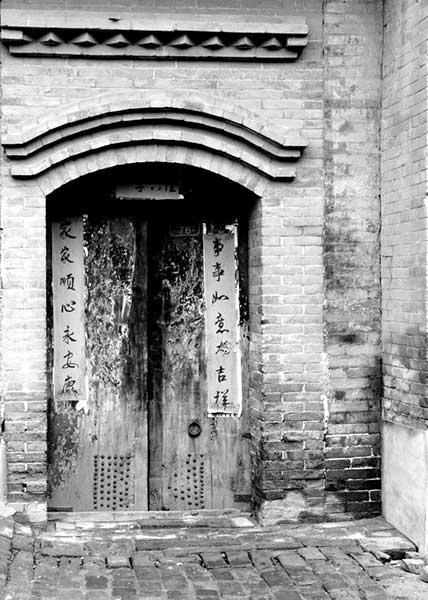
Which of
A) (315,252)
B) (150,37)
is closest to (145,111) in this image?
(150,37)

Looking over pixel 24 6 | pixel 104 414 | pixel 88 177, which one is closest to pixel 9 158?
pixel 88 177

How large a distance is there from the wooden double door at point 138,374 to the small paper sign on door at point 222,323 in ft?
0.06

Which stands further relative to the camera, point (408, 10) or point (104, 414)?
point (104, 414)

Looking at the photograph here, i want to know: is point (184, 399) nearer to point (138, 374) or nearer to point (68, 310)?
point (138, 374)

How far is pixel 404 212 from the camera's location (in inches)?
263

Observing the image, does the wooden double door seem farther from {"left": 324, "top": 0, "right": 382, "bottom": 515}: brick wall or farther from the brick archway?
{"left": 324, "top": 0, "right": 382, "bottom": 515}: brick wall

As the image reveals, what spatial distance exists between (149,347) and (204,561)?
6.50 ft

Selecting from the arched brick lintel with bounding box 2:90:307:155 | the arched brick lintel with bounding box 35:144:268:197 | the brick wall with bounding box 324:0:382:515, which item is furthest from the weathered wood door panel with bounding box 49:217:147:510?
the brick wall with bounding box 324:0:382:515

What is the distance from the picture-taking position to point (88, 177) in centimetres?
697

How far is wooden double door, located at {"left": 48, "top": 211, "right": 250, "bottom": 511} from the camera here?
24.1 feet

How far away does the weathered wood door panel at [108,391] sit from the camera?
7.33m

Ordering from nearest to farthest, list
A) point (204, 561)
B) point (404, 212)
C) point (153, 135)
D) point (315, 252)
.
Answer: point (204, 561) → point (404, 212) → point (153, 135) → point (315, 252)

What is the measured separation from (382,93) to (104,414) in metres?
3.30

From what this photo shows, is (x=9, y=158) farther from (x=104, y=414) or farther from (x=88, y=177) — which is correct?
(x=104, y=414)
